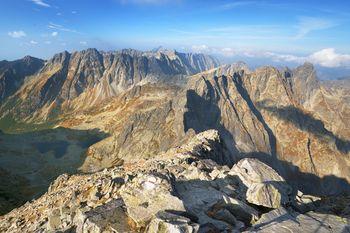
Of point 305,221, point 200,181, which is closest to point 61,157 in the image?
point 200,181

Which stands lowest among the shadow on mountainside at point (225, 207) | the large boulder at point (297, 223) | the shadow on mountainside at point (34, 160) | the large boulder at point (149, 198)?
the shadow on mountainside at point (34, 160)

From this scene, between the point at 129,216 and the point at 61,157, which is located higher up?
the point at 129,216

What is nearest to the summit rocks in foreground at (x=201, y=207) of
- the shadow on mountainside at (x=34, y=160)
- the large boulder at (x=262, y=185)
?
the large boulder at (x=262, y=185)

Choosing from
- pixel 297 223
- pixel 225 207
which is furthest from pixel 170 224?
pixel 297 223

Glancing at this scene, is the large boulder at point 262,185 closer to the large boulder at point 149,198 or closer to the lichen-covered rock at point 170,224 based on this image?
the large boulder at point 149,198

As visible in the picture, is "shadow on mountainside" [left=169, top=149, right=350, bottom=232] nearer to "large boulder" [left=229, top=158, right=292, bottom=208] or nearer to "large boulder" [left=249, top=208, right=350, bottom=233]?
"large boulder" [left=249, top=208, right=350, bottom=233]

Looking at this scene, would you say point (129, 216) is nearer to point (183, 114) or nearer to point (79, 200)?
point (79, 200)
